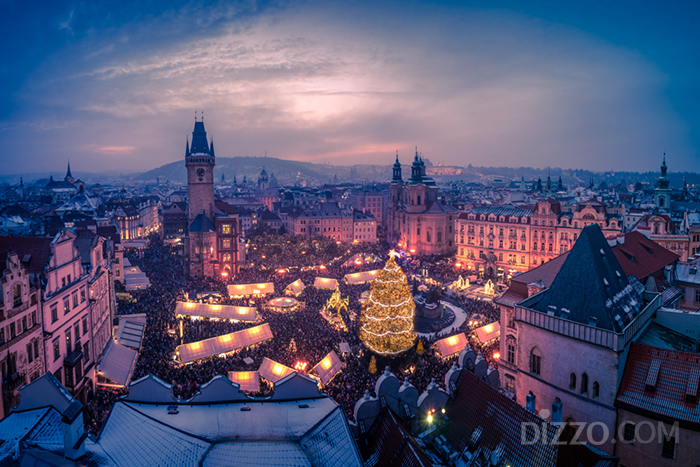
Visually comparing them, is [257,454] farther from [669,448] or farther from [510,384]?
[510,384]

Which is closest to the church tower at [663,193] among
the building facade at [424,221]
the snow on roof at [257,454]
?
the building facade at [424,221]

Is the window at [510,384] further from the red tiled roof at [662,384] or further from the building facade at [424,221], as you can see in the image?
the building facade at [424,221]

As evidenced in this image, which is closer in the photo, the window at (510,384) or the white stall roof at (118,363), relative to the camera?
the window at (510,384)

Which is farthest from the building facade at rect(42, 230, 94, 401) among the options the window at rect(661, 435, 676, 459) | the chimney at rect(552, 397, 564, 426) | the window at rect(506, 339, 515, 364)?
the window at rect(661, 435, 676, 459)

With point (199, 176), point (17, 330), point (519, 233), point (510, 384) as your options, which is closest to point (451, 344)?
point (510, 384)

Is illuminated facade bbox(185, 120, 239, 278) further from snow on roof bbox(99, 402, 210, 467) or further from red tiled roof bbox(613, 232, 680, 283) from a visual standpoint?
snow on roof bbox(99, 402, 210, 467)

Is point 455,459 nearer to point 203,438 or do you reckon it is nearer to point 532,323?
point 203,438

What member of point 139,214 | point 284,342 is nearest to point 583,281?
point 284,342
